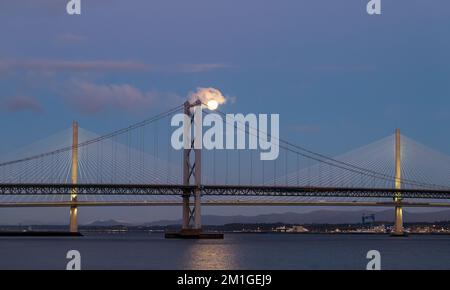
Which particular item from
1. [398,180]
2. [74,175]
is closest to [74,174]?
[74,175]

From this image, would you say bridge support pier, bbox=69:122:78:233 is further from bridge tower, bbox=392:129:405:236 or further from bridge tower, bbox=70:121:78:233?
bridge tower, bbox=392:129:405:236

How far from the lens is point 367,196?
76875 millimetres

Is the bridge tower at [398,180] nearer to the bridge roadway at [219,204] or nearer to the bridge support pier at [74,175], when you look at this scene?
the bridge roadway at [219,204]

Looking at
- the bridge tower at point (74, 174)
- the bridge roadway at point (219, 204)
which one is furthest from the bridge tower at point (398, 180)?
the bridge tower at point (74, 174)

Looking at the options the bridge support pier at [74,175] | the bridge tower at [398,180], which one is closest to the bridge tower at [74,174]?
the bridge support pier at [74,175]

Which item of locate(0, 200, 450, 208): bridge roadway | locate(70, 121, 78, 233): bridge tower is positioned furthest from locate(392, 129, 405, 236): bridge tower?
locate(70, 121, 78, 233): bridge tower

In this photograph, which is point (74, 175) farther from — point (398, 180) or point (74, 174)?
point (398, 180)

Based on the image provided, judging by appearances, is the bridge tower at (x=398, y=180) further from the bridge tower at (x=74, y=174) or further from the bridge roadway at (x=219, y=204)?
the bridge tower at (x=74, y=174)

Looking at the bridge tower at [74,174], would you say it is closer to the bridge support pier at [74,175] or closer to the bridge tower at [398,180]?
the bridge support pier at [74,175]

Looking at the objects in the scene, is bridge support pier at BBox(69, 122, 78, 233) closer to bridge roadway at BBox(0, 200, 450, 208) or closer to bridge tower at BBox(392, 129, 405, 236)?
bridge roadway at BBox(0, 200, 450, 208)

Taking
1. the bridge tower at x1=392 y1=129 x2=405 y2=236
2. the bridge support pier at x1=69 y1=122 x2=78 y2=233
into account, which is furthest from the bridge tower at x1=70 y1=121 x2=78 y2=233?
the bridge tower at x1=392 y1=129 x2=405 y2=236
